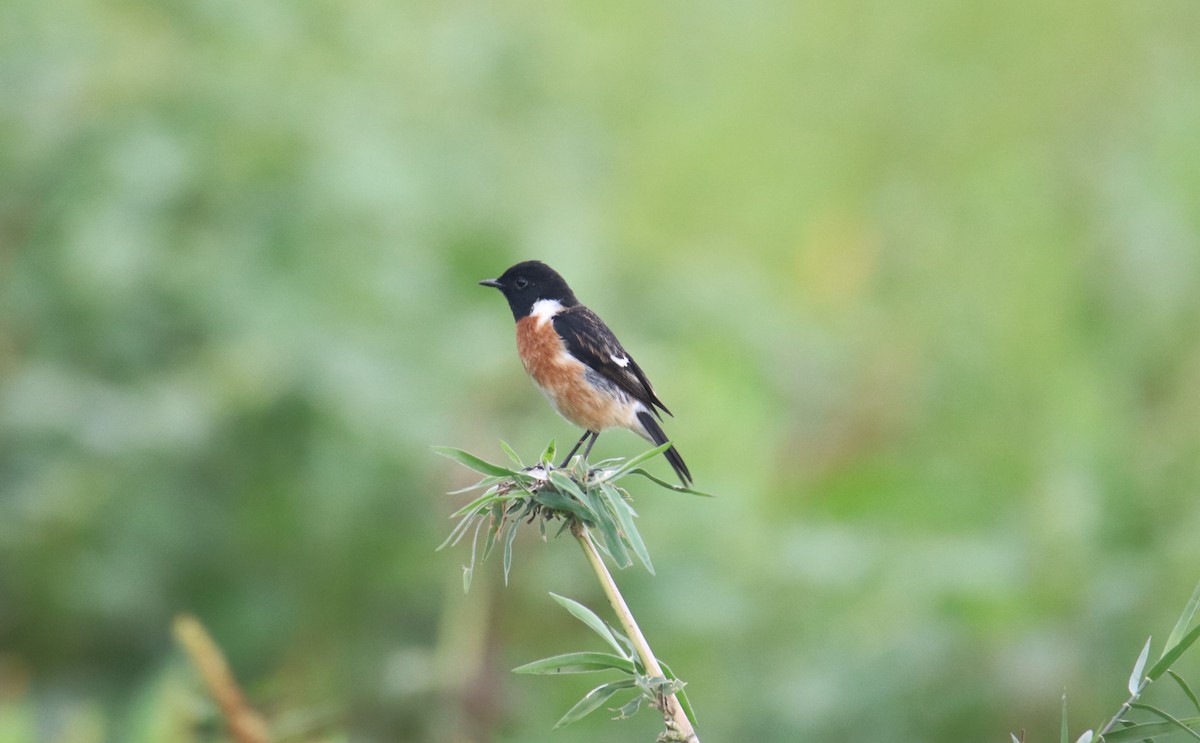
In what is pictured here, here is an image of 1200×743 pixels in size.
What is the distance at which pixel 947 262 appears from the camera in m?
5.14

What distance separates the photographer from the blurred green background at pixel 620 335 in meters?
2.99

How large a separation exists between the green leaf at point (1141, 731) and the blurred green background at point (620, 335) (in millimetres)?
1230

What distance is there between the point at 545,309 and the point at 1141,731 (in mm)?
1389

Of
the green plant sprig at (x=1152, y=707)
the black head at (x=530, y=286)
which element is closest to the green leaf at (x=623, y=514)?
the green plant sprig at (x=1152, y=707)

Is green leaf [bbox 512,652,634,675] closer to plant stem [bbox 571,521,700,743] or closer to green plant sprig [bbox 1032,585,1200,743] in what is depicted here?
plant stem [bbox 571,521,700,743]

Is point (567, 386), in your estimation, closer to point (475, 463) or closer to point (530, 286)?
point (530, 286)

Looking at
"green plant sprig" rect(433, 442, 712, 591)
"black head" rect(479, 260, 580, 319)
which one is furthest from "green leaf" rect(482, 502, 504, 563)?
"black head" rect(479, 260, 580, 319)

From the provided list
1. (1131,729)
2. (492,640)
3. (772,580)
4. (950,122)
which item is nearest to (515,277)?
(492,640)

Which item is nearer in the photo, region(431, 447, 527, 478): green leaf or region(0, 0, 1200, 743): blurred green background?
region(431, 447, 527, 478): green leaf

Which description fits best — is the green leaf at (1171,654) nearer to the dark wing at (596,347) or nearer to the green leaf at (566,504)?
the green leaf at (566,504)

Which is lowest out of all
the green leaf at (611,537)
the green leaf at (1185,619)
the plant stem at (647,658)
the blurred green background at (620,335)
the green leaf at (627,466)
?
the green leaf at (1185,619)

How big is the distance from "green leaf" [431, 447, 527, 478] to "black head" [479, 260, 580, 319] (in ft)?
3.49

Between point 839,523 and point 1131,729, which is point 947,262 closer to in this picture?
point 839,523

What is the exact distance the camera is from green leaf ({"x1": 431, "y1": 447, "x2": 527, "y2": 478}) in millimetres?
903
